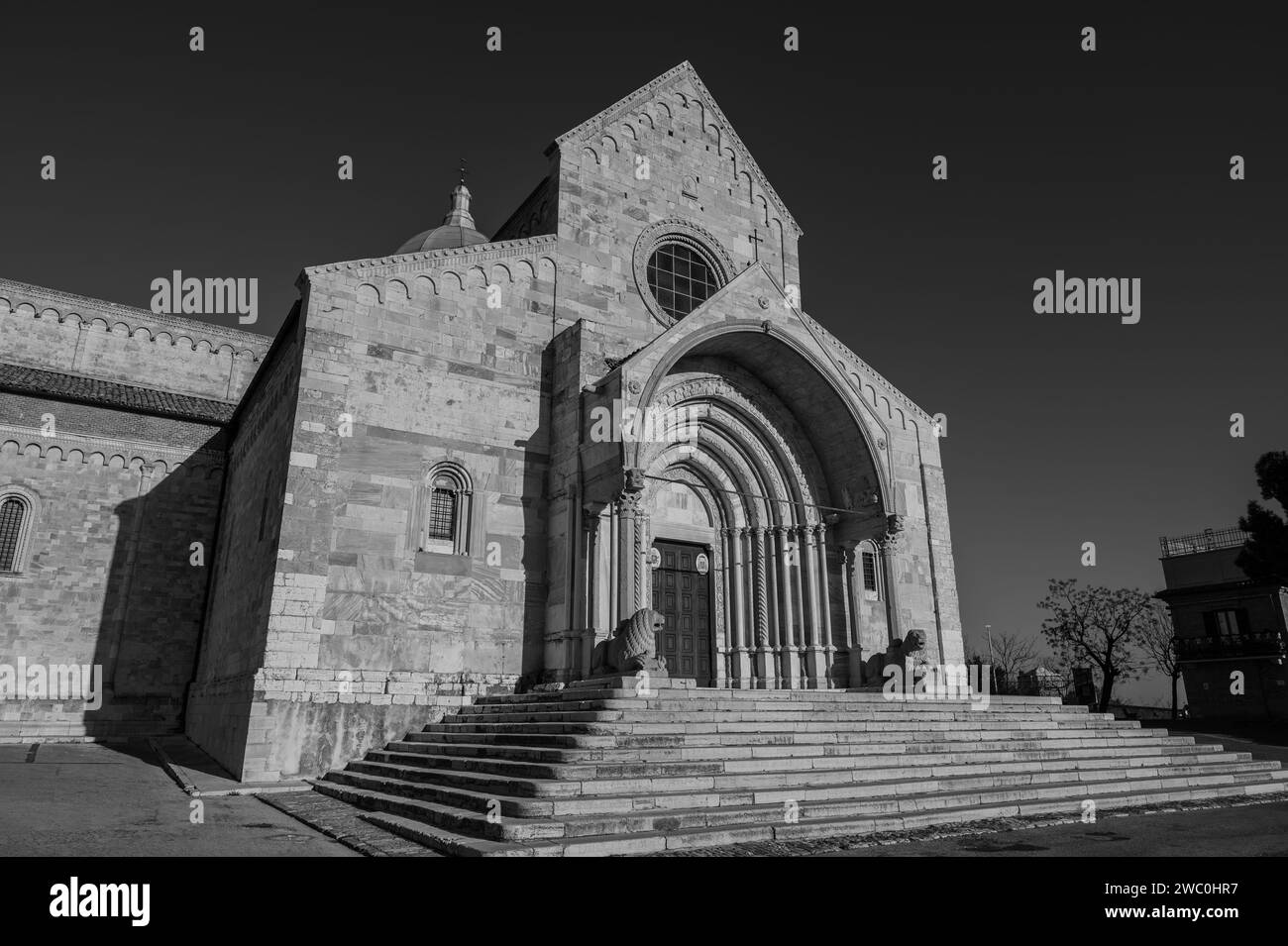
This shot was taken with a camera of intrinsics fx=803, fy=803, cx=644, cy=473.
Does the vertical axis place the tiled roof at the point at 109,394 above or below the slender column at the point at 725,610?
above

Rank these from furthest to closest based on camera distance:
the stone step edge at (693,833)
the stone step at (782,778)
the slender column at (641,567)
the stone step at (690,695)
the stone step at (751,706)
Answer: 1. the slender column at (641,567)
2. the stone step at (690,695)
3. the stone step at (751,706)
4. the stone step at (782,778)
5. the stone step edge at (693,833)

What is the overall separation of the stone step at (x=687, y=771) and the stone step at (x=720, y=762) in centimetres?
1

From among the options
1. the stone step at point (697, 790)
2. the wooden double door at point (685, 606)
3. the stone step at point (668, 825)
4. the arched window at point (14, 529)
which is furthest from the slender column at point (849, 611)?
the arched window at point (14, 529)

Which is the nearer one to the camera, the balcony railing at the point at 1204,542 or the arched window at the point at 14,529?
the arched window at the point at 14,529

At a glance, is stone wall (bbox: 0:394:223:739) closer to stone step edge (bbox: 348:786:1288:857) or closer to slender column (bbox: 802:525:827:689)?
stone step edge (bbox: 348:786:1288:857)

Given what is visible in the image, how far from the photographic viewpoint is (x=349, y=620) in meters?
14.1

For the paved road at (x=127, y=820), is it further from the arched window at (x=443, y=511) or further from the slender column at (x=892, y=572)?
the slender column at (x=892, y=572)

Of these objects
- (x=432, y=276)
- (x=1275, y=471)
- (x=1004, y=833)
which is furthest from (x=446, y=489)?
(x=1275, y=471)

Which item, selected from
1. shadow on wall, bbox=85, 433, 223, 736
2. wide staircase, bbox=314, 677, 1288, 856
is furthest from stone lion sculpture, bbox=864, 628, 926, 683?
shadow on wall, bbox=85, 433, 223, 736

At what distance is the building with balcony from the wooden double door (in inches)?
1369

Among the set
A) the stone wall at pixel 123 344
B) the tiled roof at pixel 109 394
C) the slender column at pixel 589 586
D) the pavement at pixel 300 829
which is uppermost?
the stone wall at pixel 123 344

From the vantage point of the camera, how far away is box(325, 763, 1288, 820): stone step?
8367mm

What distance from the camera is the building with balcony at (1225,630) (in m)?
39.3
